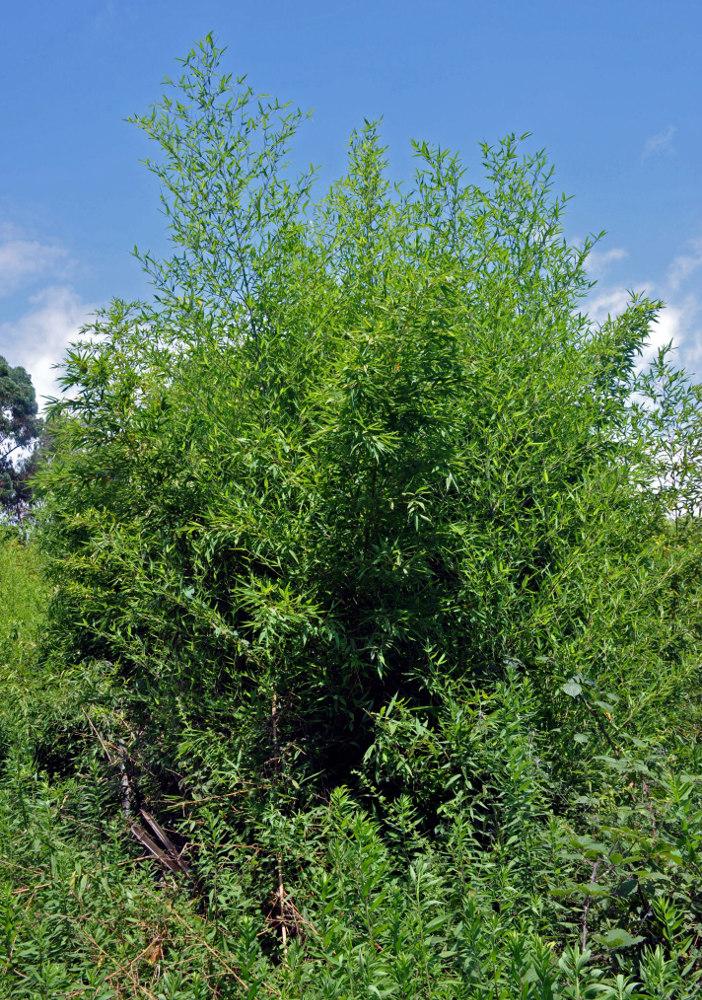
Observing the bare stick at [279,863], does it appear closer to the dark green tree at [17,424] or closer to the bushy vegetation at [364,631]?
the bushy vegetation at [364,631]

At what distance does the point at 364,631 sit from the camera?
3.62 meters

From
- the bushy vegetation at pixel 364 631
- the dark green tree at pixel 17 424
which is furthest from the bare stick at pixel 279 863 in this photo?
the dark green tree at pixel 17 424

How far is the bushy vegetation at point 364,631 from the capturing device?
231 cm

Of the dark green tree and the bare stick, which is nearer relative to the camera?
the bare stick

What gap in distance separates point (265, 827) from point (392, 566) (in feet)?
4.35

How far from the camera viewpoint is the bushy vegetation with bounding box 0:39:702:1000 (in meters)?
2.31

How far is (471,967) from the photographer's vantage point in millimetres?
1862

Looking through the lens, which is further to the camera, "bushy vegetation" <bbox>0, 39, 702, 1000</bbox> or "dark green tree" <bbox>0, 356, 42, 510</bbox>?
"dark green tree" <bbox>0, 356, 42, 510</bbox>

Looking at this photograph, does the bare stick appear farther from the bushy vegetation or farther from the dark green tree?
the dark green tree

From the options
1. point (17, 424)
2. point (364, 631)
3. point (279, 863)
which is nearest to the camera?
point (279, 863)

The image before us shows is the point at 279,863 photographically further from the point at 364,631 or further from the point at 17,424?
the point at 17,424

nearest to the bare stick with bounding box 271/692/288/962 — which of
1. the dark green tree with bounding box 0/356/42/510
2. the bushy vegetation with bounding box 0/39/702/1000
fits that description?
the bushy vegetation with bounding box 0/39/702/1000

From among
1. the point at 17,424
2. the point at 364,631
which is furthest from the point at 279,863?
the point at 17,424

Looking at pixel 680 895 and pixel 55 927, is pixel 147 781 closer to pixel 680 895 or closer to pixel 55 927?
pixel 55 927
